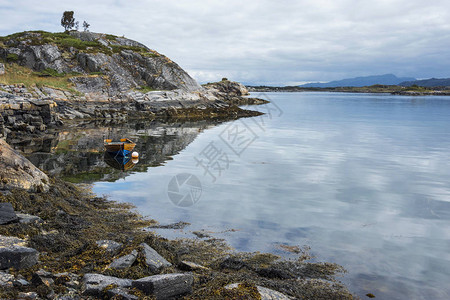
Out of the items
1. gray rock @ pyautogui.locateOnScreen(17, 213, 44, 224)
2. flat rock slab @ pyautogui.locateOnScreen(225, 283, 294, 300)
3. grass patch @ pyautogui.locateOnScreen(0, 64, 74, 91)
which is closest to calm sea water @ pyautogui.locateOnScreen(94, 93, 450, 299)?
flat rock slab @ pyautogui.locateOnScreen(225, 283, 294, 300)

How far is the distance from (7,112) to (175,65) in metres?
44.0

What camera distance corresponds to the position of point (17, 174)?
15.1m

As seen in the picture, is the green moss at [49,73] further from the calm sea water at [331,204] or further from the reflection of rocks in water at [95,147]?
the calm sea water at [331,204]

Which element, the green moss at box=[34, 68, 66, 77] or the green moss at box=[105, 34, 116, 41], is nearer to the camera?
the green moss at box=[34, 68, 66, 77]

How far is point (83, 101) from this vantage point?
59156 millimetres

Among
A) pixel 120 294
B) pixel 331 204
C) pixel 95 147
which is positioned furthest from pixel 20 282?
pixel 95 147

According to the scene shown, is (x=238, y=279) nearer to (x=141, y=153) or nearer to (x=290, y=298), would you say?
(x=290, y=298)

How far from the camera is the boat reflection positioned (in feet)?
84.1

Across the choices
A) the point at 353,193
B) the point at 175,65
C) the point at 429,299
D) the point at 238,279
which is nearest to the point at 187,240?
the point at 238,279

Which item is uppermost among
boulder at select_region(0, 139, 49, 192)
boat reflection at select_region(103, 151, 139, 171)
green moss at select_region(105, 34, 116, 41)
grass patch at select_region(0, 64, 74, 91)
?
green moss at select_region(105, 34, 116, 41)

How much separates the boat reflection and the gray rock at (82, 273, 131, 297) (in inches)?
684

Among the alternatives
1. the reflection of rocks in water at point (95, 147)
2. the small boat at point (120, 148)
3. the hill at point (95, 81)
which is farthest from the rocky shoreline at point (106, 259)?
the hill at point (95, 81)

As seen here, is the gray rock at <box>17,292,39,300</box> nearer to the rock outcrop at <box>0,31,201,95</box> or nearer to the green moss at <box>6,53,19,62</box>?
the rock outcrop at <box>0,31,201,95</box>

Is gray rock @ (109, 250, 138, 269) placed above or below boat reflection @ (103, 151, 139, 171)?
above
